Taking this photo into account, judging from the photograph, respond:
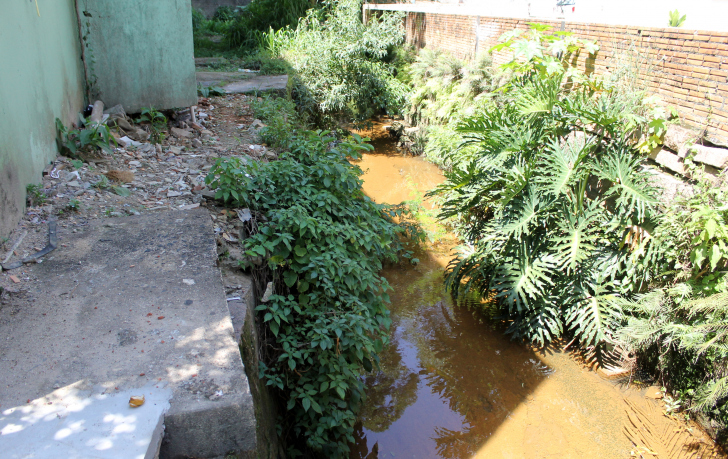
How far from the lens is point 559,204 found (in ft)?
12.7

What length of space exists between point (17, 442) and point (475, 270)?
A: 3816mm

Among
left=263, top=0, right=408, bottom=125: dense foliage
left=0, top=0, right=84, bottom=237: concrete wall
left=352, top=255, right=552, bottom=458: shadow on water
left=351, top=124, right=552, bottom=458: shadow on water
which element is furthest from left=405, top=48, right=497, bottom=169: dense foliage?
left=0, top=0, right=84, bottom=237: concrete wall

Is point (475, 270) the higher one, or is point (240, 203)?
point (240, 203)

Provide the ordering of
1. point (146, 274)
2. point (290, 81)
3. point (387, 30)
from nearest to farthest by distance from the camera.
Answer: point (146, 274) → point (290, 81) → point (387, 30)

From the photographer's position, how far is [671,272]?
3.51m

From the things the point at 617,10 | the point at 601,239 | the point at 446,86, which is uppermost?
the point at 617,10

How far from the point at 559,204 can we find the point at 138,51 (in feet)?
14.9

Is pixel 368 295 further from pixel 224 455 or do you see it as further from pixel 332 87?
pixel 332 87

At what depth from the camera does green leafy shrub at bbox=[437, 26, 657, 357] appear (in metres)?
3.73

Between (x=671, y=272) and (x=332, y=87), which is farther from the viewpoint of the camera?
(x=332, y=87)

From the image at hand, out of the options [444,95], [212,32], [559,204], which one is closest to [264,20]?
[212,32]


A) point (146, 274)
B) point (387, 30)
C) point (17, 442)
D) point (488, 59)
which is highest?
point (387, 30)

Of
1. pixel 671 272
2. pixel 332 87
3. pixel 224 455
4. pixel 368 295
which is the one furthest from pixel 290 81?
pixel 224 455

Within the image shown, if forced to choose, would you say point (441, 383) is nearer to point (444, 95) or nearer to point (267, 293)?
point (267, 293)
